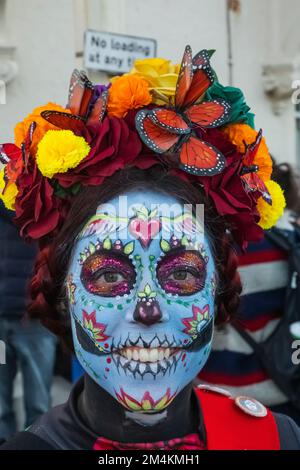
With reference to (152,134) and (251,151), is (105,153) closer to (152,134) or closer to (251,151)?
(152,134)

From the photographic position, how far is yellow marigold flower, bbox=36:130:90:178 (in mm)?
1529

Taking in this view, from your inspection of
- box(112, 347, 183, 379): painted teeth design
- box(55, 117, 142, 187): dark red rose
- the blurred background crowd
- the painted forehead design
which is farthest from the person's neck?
the blurred background crowd

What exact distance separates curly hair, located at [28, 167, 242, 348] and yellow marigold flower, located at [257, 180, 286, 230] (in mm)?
93

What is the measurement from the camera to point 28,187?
1624mm

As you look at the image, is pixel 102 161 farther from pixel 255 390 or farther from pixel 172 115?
pixel 255 390

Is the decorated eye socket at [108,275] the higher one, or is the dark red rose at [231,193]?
the dark red rose at [231,193]

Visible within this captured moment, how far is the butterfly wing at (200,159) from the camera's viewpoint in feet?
5.12

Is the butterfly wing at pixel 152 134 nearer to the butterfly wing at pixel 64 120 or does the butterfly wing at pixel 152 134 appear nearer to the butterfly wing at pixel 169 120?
the butterfly wing at pixel 169 120

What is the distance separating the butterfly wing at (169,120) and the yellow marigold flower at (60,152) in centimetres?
16

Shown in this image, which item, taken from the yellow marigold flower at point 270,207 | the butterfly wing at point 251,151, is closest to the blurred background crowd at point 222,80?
the yellow marigold flower at point 270,207

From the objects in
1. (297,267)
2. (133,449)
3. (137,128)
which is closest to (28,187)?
(137,128)

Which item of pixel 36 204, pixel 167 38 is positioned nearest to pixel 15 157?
pixel 36 204

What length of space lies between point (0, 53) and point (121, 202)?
319 centimetres

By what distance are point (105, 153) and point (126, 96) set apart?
0.15 meters
